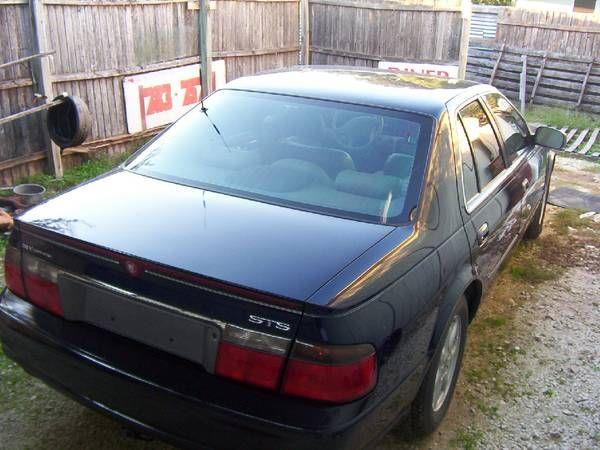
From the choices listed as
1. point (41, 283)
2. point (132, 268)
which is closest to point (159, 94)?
point (41, 283)

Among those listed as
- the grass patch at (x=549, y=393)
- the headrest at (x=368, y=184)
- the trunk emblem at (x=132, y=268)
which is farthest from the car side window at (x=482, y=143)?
the trunk emblem at (x=132, y=268)

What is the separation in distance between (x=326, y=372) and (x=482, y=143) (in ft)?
6.73

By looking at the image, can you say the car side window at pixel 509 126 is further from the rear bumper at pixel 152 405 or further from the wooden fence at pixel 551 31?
the wooden fence at pixel 551 31

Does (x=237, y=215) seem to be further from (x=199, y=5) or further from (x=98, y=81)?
(x=199, y=5)

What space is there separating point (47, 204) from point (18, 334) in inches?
22.0

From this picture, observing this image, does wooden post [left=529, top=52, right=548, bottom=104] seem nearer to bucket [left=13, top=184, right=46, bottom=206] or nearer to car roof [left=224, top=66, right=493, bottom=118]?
car roof [left=224, top=66, right=493, bottom=118]

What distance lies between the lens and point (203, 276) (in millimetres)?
2092

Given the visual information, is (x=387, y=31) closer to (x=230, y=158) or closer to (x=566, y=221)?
(x=566, y=221)

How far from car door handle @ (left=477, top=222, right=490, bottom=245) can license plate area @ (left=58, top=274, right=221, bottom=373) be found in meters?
1.61

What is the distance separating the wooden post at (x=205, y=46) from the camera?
8.12 m

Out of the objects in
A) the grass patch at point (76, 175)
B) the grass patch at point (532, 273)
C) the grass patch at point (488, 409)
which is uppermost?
the grass patch at point (76, 175)

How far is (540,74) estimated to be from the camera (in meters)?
13.7

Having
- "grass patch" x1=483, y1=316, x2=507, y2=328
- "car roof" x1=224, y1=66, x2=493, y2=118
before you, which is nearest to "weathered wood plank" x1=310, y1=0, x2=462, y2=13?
"car roof" x1=224, y1=66, x2=493, y2=118

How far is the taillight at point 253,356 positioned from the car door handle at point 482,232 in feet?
4.94
